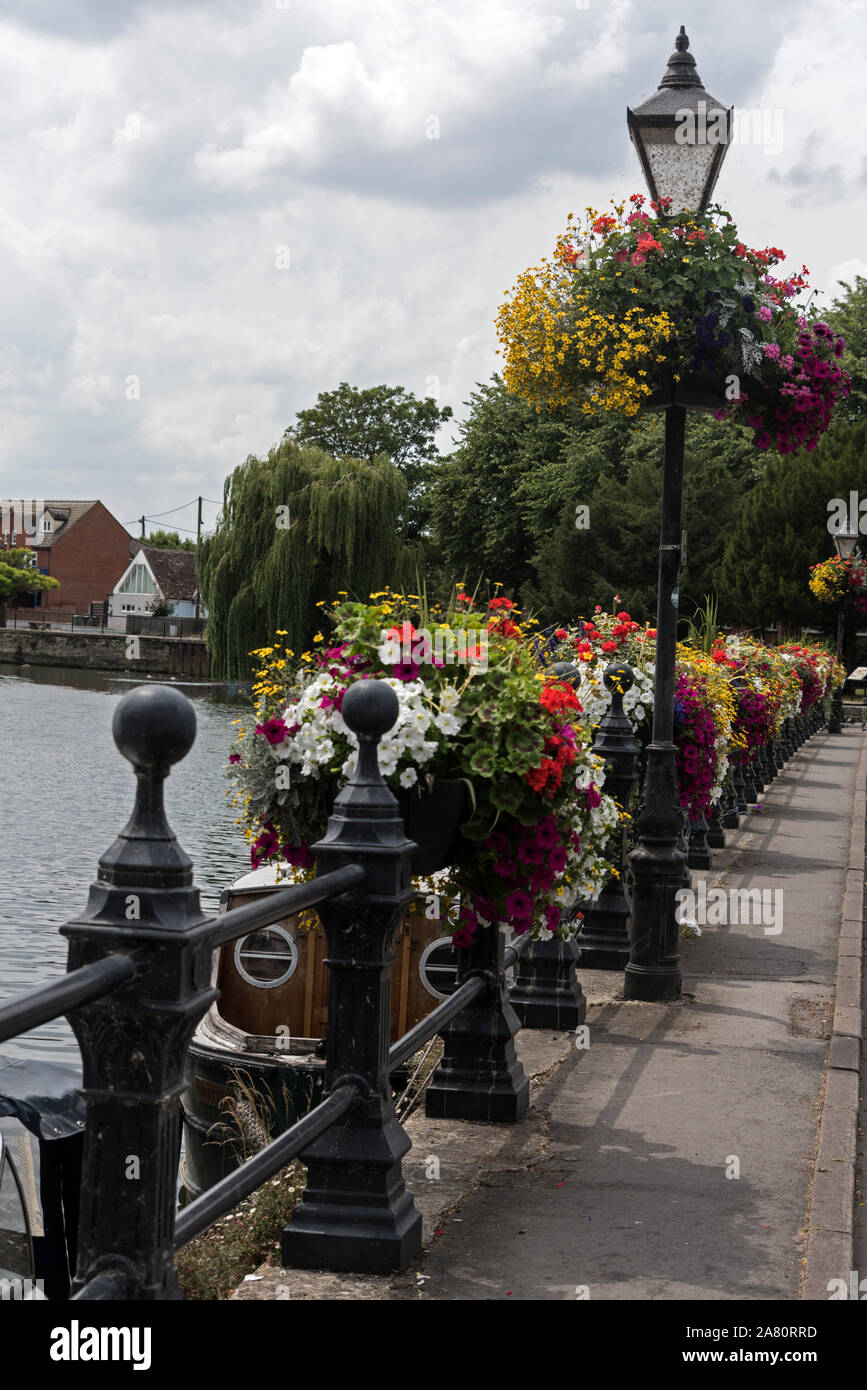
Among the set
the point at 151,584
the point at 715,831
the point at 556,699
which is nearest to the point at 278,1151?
the point at 556,699

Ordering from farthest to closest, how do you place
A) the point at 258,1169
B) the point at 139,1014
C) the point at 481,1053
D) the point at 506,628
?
the point at 481,1053, the point at 506,628, the point at 258,1169, the point at 139,1014

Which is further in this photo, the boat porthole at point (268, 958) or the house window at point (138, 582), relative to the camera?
the house window at point (138, 582)

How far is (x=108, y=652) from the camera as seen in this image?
73312 mm

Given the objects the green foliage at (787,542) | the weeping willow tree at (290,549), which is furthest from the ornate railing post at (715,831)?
the green foliage at (787,542)

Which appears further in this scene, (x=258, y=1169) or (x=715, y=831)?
(x=715, y=831)

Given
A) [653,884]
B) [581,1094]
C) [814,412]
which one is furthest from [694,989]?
[814,412]

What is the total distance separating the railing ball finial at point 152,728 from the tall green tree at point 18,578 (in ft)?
284

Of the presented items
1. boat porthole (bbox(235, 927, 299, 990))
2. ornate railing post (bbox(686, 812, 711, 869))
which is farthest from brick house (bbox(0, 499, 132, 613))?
boat porthole (bbox(235, 927, 299, 990))

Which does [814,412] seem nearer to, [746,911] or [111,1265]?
[746,911]

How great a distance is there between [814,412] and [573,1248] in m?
4.80

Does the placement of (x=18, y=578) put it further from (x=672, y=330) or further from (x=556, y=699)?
(x=556, y=699)

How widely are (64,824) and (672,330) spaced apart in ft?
58.9

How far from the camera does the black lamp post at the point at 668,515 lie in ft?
23.8

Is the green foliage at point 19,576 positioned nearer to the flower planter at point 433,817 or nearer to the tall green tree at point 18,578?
the tall green tree at point 18,578
